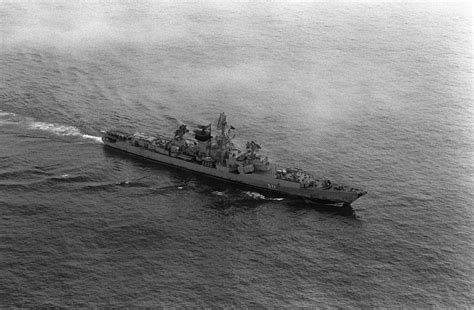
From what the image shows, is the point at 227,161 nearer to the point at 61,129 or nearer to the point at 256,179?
the point at 256,179

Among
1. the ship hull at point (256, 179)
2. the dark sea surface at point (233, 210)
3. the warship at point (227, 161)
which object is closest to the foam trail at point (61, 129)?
the dark sea surface at point (233, 210)

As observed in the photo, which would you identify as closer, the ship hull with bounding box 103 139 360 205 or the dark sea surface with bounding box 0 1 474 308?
the dark sea surface with bounding box 0 1 474 308

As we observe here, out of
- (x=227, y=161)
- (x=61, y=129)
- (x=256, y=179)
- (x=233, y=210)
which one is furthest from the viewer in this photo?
(x=61, y=129)

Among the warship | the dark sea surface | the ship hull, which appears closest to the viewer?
the dark sea surface

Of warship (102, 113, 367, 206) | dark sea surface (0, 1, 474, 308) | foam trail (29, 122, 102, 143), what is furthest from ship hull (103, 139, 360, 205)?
foam trail (29, 122, 102, 143)

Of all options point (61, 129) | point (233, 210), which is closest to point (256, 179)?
point (233, 210)

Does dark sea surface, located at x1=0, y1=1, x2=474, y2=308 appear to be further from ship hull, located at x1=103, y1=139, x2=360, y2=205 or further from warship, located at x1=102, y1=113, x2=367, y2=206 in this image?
warship, located at x1=102, y1=113, x2=367, y2=206

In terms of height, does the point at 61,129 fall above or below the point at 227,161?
below
